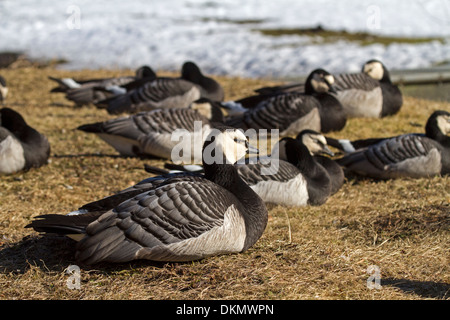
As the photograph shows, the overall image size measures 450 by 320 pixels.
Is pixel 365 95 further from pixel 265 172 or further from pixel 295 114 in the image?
pixel 265 172

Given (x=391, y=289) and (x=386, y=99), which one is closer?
(x=391, y=289)

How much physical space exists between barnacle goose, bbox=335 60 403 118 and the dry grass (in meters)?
3.30

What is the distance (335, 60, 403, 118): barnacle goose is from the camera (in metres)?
11.1

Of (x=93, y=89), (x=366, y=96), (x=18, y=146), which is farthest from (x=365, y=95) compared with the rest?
(x=18, y=146)

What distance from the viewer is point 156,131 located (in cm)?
878

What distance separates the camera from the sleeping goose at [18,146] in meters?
7.97

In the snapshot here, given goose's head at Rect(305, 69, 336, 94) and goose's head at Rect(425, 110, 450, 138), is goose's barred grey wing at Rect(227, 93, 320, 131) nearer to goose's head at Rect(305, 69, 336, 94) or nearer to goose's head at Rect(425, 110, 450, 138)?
goose's head at Rect(305, 69, 336, 94)

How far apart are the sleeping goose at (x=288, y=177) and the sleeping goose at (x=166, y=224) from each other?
1812 mm

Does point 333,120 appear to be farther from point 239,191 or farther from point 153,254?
point 153,254

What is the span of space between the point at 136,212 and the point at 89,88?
8.77 m

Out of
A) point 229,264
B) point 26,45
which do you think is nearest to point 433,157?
point 229,264

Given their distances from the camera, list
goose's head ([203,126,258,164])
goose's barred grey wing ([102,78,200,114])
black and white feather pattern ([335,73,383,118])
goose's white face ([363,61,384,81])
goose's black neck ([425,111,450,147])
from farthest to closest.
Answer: goose's white face ([363,61,384,81])
goose's barred grey wing ([102,78,200,114])
black and white feather pattern ([335,73,383,118])
goose's black neck ([425,111,450,147])
goose's head ([203,126,258,164])

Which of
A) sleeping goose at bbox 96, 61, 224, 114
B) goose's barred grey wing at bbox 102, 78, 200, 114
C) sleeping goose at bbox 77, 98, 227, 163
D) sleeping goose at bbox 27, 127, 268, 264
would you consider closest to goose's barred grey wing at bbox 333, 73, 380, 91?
sleeping goose at bbox 96, 61, 224, 114
